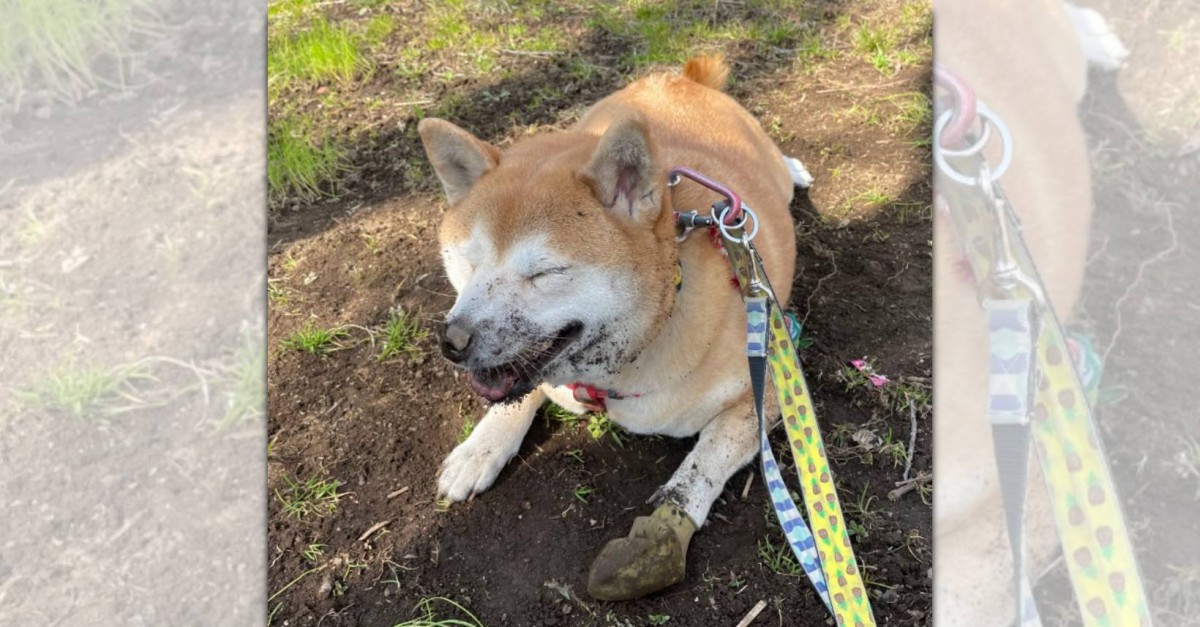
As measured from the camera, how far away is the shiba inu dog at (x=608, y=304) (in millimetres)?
2029

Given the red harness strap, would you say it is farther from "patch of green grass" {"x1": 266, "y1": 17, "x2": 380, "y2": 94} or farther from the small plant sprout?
"patch of green grass" {"x1": 266, "y1": 17, "x2": 380, "y2": 94}

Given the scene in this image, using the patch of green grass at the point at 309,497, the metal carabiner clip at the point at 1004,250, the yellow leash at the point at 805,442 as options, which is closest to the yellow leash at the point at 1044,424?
the metal carabiner clip at the point at 1004,250

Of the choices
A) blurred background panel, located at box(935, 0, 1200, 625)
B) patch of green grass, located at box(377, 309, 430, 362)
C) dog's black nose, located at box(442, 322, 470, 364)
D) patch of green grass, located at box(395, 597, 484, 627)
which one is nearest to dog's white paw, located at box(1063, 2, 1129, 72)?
blurred background panel, located at box(935, 0, 1200, 625)

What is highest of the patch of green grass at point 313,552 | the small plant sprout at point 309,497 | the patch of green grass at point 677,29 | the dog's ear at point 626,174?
the dog's ear at point 626,174

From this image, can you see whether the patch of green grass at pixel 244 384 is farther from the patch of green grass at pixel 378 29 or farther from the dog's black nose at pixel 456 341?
the patch of green grass at pixel 378 29

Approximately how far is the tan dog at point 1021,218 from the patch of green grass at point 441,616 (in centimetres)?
129

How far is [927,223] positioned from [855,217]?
0.31 meters

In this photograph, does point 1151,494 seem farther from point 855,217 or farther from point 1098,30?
point 855,217

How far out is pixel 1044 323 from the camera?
1409mm

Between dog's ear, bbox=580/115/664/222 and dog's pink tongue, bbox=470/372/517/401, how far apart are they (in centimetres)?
53

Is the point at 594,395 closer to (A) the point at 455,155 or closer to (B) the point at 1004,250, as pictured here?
(A) the point at 455,155

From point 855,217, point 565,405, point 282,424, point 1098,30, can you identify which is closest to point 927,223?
point 855,217

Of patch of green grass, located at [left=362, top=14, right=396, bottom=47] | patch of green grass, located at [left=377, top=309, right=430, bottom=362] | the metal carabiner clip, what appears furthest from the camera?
patch of green grass, located at [left=362, top=14, right=396, bottom=47]

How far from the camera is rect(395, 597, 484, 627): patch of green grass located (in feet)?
7.39
